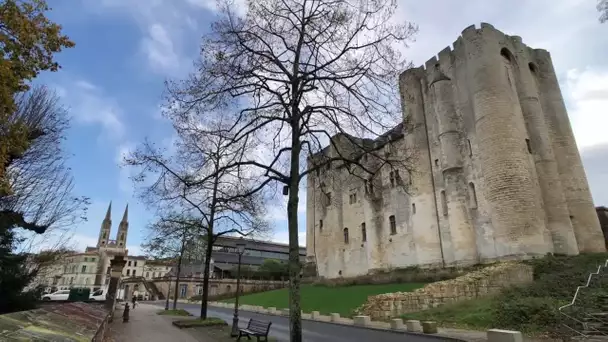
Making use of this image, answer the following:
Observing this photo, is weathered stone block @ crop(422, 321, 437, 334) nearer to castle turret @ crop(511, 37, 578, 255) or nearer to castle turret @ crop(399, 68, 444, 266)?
castle turret @ crop(511, 37, 578, 255)

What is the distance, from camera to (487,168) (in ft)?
88.0

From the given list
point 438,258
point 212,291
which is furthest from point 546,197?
point 212,291

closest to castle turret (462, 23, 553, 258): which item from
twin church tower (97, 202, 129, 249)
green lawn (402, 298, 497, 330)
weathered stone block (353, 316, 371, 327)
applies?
green lawn (402, 298, 497, 330)

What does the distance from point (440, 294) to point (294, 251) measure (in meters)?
14.3


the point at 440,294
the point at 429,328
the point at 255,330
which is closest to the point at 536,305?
the point at 429,328

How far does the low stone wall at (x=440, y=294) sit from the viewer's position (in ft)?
64.7

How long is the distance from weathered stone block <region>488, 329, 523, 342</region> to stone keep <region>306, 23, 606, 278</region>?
13.2 m

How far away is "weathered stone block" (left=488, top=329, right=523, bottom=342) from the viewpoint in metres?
9.98

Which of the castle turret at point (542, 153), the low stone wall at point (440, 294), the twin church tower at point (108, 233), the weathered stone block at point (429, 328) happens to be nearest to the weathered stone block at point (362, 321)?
the low stone wall at point (440, 294)

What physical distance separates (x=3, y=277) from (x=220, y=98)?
10.4m

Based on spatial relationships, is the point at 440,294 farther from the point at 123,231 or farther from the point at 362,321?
the point at 123,231

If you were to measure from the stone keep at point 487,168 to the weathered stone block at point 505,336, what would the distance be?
43.4ft

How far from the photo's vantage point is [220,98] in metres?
10.7

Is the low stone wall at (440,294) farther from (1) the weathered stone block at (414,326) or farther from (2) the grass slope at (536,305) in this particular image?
(1) the weathered stone block at (414,326)
